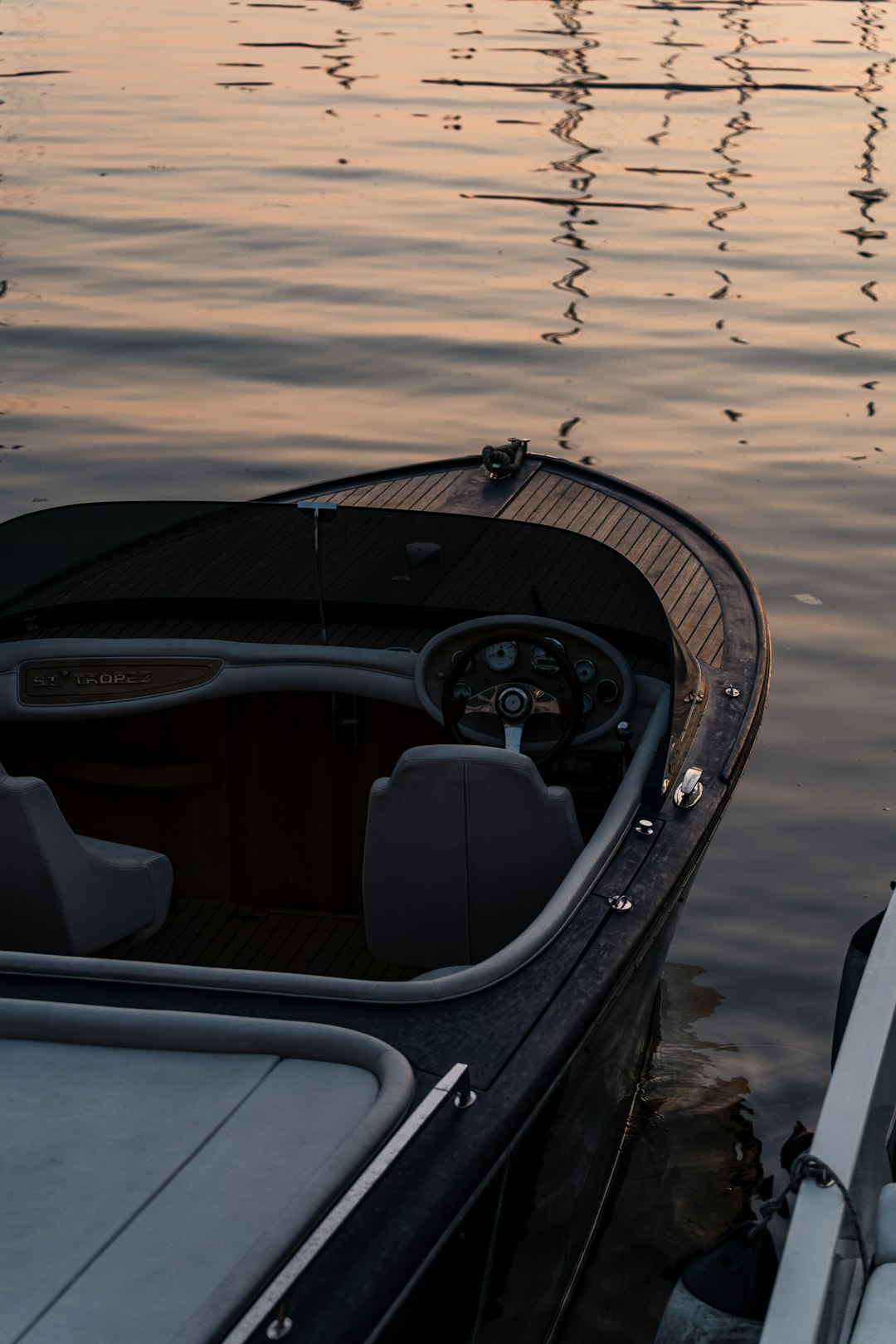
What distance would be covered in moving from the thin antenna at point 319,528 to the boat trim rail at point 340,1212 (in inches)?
84.1

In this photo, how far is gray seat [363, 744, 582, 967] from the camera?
379cm

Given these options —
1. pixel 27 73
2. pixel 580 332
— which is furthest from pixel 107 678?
pixel 27 73

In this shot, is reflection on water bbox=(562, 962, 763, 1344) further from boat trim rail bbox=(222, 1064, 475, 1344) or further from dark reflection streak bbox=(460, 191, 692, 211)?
dark reflection streak bbox=(460, 191, 692, 211)

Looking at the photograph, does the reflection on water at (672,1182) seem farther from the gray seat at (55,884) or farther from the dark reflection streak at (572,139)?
the dark reflection streak at (572,139)

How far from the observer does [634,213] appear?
17188mm

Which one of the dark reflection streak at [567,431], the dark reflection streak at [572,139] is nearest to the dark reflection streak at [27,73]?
the dark reflection streak at [572,139]

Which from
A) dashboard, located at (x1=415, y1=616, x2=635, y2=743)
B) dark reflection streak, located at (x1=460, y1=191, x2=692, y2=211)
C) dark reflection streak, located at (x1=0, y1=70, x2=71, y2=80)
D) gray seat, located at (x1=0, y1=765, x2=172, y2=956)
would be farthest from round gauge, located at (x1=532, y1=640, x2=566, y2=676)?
dark reflection streak, located at (x1=0, y1=70, x2=71, y2=80)

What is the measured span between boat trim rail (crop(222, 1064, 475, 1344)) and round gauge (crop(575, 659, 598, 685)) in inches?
72.7

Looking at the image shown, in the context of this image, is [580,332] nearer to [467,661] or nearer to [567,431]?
[567,431]

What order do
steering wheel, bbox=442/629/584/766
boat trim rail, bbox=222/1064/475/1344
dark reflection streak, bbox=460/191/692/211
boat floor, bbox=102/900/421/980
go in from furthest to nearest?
dark reflection streak, bbox=460/191/692/211 → boat floor, bbox=102/900/421/980 → steering wheel, bbox=442/629/584/766 → boat trim rail, bbox=222/1064/475/1344

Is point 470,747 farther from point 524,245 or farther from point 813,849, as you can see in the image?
point 524,245

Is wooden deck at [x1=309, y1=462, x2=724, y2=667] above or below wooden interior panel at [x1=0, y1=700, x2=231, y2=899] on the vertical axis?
above

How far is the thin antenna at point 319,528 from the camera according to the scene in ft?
14.7

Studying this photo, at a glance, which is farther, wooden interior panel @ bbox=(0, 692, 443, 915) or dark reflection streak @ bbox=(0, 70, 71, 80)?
dark reflection streak @ bbox=(0, 70, 71, 80)
